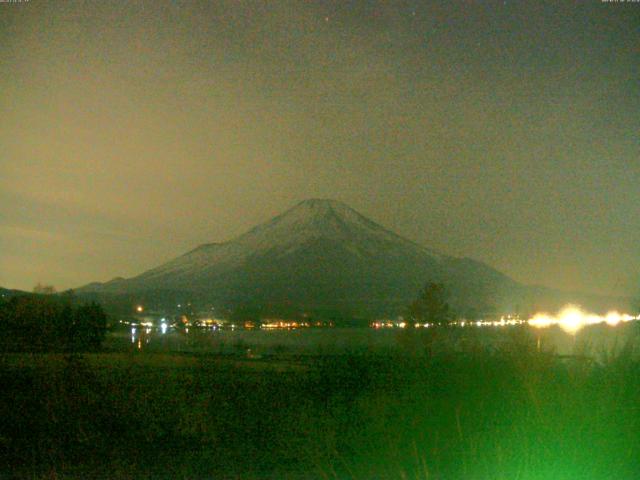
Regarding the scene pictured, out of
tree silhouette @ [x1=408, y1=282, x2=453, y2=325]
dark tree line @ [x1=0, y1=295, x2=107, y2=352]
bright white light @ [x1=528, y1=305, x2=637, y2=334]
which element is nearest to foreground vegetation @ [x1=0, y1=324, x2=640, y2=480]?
bright white light @ [x1=528, y1=305, x2=637, y2=334]

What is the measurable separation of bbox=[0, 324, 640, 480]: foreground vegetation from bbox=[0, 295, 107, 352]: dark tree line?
737cm

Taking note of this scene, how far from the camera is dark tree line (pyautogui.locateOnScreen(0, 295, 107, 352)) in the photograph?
26.5m

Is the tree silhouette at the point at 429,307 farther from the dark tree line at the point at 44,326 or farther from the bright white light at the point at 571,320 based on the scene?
the bright white light at the point at 571,320

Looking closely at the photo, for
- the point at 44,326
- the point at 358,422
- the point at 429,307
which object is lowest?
the point at 358,422

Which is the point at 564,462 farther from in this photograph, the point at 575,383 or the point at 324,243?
the point at 324,243

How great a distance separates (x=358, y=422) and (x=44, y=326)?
18188 millimetres

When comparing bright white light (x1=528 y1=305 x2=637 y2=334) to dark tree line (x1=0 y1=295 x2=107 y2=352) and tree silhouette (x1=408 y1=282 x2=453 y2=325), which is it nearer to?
dark tree line (x1=0 y1=295 x2=107 y2=352)

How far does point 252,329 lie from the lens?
3733 inches

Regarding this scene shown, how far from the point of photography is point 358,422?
A: 1451cm

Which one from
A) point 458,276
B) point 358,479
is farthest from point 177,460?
point 458,276

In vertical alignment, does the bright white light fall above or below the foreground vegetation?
above

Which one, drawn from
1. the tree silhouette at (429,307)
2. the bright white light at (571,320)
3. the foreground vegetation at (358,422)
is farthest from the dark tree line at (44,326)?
the tree silhouette at (429,307)

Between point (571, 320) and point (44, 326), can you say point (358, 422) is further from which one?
point (44, 326)

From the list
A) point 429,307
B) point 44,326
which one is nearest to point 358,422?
point 44,326
